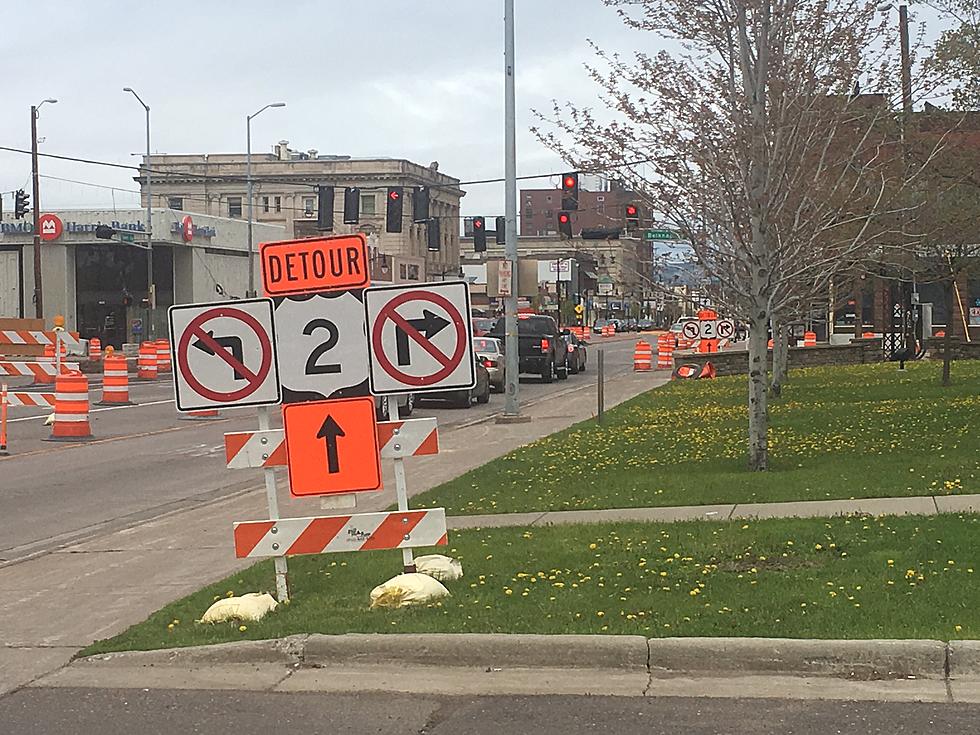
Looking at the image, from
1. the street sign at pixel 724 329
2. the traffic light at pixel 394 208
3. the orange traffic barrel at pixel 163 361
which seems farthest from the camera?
the orange traffic barrel at pixel 163 361

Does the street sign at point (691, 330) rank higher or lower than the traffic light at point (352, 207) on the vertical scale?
lower

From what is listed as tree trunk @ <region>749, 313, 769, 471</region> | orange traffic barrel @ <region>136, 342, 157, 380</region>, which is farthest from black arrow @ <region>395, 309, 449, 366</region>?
orange traffic barrel @ <region>136, 342, 157, 380</region>

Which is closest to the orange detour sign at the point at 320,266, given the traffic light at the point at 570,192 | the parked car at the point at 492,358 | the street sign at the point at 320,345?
the street sign at the point at 320,345

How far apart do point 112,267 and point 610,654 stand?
64486mm

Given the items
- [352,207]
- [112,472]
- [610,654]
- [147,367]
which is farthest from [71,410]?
[147,367]

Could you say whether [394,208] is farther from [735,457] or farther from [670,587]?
[670,587]

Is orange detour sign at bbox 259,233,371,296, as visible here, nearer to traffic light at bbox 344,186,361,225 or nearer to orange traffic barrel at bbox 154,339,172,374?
traffic light at bbox 344,186,361,225

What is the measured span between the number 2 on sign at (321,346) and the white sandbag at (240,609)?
1.49m

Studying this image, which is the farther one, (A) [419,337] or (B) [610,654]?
(A) [419,337]

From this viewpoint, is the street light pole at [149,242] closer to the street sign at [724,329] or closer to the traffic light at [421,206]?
the traffic light at [421,206]

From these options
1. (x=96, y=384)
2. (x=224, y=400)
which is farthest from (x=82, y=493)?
(x=96, y=384)

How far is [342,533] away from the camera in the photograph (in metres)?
8.27

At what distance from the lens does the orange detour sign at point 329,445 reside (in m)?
8.35

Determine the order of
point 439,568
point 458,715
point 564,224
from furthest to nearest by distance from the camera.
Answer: point 564,224
point 439,568
point 458,715
